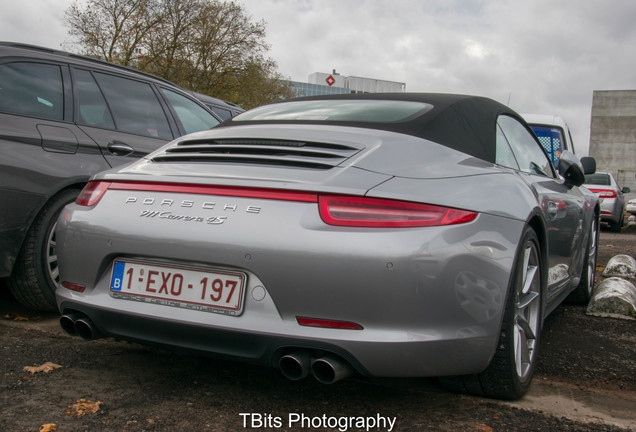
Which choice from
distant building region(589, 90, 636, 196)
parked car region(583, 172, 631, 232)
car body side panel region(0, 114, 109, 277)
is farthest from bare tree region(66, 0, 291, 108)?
distant building region(589, 90, 636, 196)

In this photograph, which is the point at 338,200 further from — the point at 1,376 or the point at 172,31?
the point at 172,31

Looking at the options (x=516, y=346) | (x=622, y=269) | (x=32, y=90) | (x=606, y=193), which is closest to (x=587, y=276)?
(x=622, y=269)

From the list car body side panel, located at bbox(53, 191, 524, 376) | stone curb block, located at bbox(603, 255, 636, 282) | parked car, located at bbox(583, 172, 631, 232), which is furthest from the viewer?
parked car, located at bbox(583, 172, 631, 232)

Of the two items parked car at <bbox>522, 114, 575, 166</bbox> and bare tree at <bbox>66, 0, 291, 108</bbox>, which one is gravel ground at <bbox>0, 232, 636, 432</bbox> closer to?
parked car at <bbox>522, 114, 575, 166</bbox>

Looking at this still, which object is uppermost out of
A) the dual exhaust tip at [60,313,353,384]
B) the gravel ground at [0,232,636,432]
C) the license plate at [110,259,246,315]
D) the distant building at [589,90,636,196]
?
the distant building at [589,90,636,196]

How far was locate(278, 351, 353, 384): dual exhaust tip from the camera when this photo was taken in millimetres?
2170

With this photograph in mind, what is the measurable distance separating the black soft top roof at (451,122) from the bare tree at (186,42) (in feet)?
101

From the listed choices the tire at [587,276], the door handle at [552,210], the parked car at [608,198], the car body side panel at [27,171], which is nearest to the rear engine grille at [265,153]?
the car body side panel at [27,171]

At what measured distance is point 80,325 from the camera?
2.57 m

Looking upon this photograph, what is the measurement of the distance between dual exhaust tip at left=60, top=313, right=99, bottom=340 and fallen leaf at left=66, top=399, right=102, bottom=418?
0.85 feet

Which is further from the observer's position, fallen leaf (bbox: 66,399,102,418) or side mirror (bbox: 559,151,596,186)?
side mirror (bbox: 559,151,596,186)

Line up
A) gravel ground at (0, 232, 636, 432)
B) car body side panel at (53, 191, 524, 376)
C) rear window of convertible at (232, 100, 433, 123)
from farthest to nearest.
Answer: rear window of convertible at (232, 100, 433, 123), gravel ground at (0, 232, 636, 432), car body side panel at (53, 191, 524, 376)

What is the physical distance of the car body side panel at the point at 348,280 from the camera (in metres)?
2.13

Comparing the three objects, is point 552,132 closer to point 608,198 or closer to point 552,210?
point 608,198
